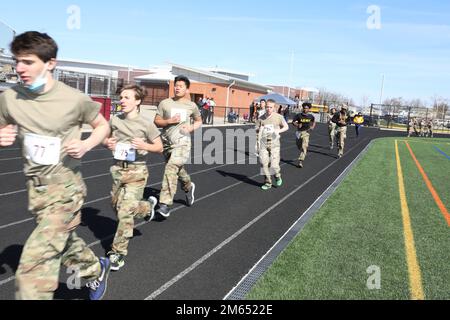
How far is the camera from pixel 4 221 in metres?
6.02

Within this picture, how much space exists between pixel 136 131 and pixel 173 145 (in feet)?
5.90

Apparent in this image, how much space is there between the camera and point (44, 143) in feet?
10.2

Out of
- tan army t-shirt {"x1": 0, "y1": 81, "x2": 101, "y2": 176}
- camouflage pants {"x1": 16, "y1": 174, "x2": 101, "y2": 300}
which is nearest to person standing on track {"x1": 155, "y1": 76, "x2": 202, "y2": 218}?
camouflage pants {"x1": 16, "y1": 174, "x2": 101, "y2": 300}

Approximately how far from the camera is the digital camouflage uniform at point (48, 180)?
3.06 meters

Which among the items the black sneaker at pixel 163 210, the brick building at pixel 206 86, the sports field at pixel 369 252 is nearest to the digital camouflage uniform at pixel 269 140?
the sports field at pixel 369 252

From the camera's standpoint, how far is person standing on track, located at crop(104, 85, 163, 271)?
15.6ft

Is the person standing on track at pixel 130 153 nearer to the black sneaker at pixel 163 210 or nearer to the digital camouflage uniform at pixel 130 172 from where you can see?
the digital camouflage uniform at pixel 130 172

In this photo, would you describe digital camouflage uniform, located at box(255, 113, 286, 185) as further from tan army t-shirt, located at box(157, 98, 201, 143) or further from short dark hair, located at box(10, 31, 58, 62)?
short dark hair, located at box(10, 31, 58, 62)

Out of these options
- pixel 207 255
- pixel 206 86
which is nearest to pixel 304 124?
pixel 207 255

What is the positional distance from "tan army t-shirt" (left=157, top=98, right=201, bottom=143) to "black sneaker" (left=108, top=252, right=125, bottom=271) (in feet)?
8.46

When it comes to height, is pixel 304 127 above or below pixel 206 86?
below

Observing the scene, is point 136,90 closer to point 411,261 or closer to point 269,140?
point 411,261

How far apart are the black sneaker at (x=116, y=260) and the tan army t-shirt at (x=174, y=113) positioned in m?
2.58
